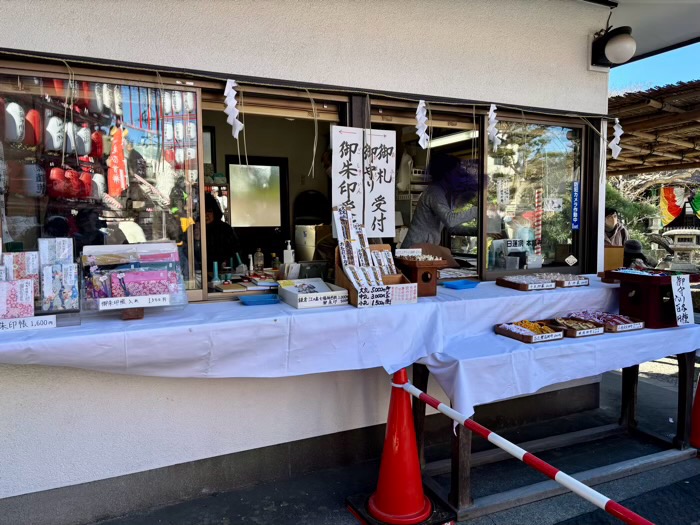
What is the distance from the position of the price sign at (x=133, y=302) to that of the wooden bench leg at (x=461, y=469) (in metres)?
1.92

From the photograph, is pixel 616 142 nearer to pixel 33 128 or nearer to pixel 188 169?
pixel 188 169

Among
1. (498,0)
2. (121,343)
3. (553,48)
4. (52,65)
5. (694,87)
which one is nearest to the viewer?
(121,343)

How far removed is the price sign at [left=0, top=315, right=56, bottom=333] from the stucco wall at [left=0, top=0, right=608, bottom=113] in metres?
1.53

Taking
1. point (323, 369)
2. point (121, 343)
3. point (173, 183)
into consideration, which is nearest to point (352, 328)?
point (323, 369)

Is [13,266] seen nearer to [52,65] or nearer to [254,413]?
[52,65]

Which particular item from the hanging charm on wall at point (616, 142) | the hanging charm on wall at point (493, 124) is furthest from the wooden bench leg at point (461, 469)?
the hanging charm on wall at point (616, 142)

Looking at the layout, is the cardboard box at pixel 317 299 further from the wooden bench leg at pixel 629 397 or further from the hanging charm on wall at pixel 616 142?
the hanging charm on wall at pixel 616 142

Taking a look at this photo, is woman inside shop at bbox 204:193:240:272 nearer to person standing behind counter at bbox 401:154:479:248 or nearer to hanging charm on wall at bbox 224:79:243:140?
hanging charm on wall at bbox 224:79:243:140

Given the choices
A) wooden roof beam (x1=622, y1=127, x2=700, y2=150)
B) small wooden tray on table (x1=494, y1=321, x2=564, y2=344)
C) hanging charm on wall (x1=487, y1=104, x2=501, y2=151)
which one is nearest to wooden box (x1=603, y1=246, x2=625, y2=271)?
hanging charm on wall (x1=487, y1=104, x2=501, y2=151)

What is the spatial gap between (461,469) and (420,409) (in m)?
0.57

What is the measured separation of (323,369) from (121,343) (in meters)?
1.14

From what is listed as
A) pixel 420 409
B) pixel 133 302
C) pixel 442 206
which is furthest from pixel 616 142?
pixel 133 302

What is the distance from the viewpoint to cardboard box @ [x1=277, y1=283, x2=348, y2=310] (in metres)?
3.03

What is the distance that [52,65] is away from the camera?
9.18ft
